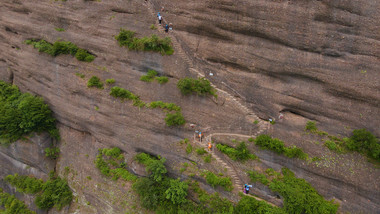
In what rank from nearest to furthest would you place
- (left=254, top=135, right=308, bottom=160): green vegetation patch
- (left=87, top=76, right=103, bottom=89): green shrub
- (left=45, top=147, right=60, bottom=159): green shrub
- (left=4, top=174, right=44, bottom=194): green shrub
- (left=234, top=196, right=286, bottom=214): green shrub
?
(left=234, top=196, right=286, bottom=214): green shrub < (left=254, top=135, right=308, bottom=160): green vegetation patch < (left=87, top=76, right=103, bottom=89): green shrub < (left=4, top=174, right=44, bottom=194): green shrub < (left=45, top=147, right=60, bottom=159): green shrub

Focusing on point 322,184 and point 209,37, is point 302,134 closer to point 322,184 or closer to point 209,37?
point 322,184

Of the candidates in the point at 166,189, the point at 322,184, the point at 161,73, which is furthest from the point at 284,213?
the point at 161,73

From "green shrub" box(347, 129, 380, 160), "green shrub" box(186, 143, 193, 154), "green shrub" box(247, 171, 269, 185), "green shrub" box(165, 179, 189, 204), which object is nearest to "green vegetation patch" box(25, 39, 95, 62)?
"green shrub" box(186, 143, 193, 154)

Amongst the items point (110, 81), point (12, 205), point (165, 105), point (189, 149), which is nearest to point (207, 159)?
point (189, 149)

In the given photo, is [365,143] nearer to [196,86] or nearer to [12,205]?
[196,86]

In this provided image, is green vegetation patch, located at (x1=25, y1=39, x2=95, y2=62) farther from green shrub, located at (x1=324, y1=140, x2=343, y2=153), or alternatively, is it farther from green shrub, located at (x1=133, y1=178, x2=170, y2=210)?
green shrub, located at (x1=324, y1=140, x2=343, y2=153)
